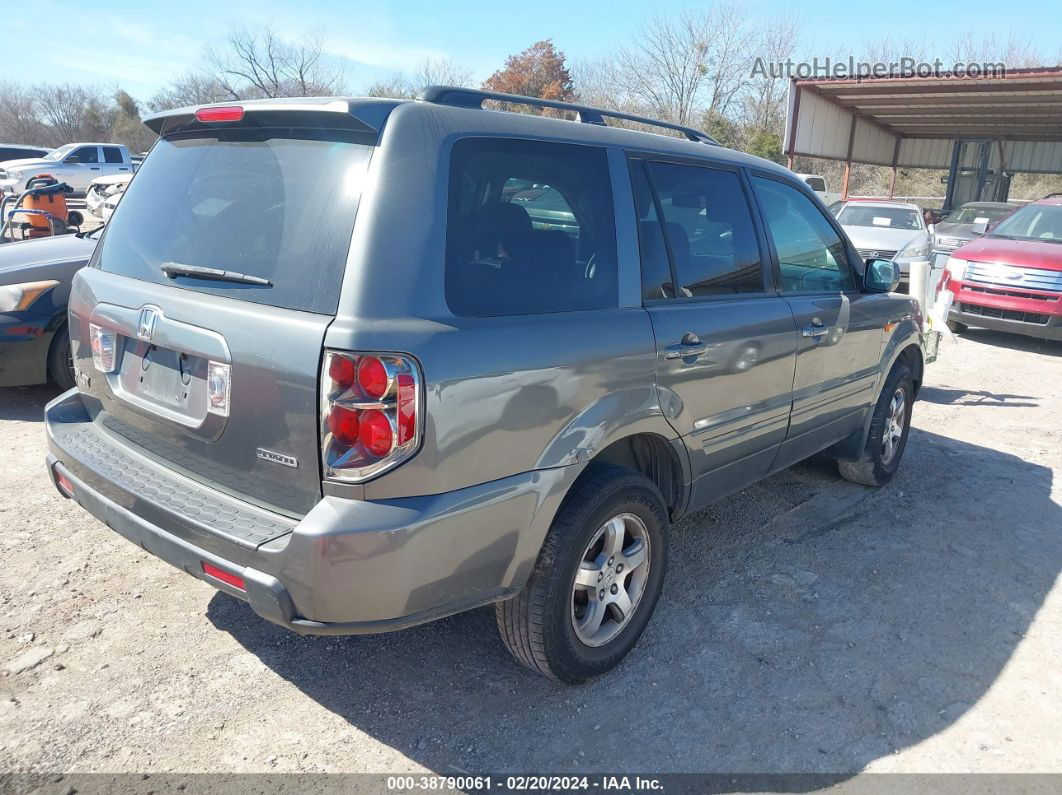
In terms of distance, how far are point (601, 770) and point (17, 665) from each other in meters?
2.12

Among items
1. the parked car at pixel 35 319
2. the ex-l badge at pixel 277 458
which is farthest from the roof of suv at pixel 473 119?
the parked car at pixel 35 319

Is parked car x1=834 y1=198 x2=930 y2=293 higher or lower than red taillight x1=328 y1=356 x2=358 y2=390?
higher

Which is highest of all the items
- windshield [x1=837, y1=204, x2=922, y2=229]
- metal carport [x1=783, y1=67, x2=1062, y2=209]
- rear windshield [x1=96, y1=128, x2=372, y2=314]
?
metal carport [x1=783, y1=67, x2=1062, y2=209]

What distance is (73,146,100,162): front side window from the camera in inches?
931

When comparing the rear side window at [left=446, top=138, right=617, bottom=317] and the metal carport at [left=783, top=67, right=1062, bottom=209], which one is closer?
the rear side window at [left=446, top=138, right=617, bottom=317]

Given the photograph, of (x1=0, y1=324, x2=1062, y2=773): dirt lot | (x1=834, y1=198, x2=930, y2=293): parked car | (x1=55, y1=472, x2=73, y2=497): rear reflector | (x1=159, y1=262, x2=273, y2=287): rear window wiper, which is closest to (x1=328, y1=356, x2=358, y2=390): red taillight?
(x1=159, y1=262, x2=273, y2=287): rear window wiper

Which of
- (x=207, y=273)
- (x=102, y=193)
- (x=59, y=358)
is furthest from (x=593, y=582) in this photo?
(x=102, y=193)

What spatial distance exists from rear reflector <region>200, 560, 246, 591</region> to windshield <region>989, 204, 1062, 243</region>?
10.9 metres

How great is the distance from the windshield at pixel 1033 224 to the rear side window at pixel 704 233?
27.9ft

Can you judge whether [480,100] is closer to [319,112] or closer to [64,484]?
[319,112]

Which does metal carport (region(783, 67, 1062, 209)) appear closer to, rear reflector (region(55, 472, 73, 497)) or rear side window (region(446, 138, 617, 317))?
rear side window (region(446, 138, 617, 317))

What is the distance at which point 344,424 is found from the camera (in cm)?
211

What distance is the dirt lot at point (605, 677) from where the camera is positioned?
254 centimetres

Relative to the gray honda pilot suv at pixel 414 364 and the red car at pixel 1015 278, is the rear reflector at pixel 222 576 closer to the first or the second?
the gray honda pilot suv at pixel 414 364
